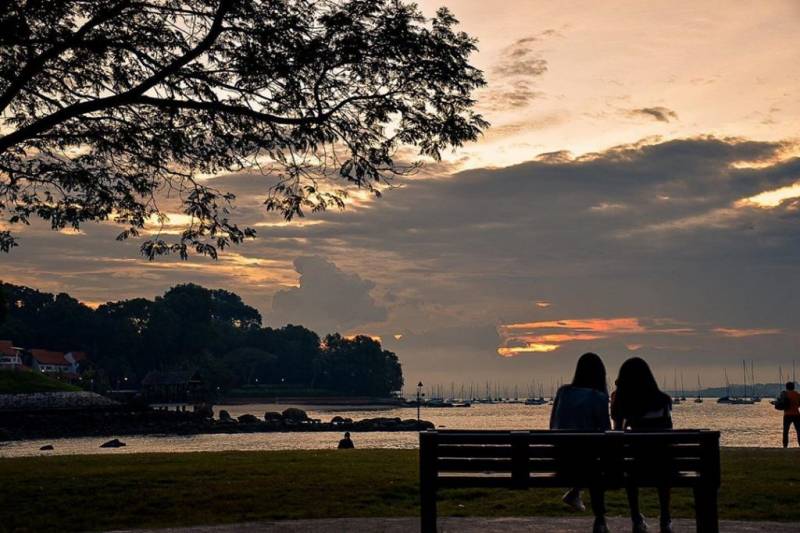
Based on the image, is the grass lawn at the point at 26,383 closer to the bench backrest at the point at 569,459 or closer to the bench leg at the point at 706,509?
the bench backrest at the point at 569,459

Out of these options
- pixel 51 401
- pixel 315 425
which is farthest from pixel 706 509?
pixel 315 425

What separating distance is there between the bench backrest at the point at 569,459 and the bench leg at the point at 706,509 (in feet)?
0.37

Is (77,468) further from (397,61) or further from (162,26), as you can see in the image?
(397,61)

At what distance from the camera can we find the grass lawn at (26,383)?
11073 cm

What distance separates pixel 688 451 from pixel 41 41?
12.1 metres

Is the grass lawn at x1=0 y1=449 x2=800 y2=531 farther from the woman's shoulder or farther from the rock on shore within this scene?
the rock on shore

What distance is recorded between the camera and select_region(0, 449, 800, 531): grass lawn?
12.8m

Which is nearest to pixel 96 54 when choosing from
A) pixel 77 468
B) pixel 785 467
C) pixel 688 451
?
pixel 77 468

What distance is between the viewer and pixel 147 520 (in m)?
12.6

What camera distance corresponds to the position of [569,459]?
9484 millimetres

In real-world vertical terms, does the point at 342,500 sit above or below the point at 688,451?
below

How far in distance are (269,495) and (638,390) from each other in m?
6.54

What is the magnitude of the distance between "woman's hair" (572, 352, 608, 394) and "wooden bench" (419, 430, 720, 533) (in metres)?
0.99

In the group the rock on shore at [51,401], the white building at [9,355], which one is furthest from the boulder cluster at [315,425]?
the white building at [9,355]
